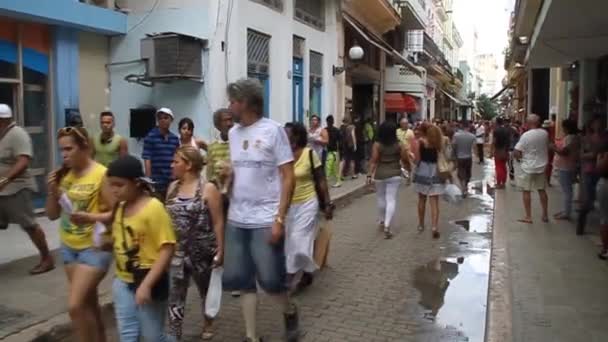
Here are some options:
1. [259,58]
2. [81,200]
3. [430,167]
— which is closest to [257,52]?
[259,58]

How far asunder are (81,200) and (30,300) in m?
2.22

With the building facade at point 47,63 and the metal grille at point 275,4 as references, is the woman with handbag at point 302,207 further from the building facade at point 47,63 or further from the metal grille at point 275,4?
the metal grille at point 275,4

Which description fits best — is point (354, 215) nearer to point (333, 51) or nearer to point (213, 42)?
point (213, 42)

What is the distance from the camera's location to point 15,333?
5.00 metres

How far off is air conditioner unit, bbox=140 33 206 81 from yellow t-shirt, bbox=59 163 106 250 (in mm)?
7000

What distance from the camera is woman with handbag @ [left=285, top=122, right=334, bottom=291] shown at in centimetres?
598

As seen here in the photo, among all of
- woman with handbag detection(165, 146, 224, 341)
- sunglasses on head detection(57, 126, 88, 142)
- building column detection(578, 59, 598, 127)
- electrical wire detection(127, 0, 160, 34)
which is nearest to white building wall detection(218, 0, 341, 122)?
electrical wire detection(127, 0, 160, 34)

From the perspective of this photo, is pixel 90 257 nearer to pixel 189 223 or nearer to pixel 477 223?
pixel 189 223

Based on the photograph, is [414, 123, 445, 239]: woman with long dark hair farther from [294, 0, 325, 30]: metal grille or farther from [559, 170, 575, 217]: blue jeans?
[294, 0, 325, 30]: metal grille

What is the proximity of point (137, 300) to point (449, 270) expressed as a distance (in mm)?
4988

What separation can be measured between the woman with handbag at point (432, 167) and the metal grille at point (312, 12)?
7375 millimetres

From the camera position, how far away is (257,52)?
13.6 meters

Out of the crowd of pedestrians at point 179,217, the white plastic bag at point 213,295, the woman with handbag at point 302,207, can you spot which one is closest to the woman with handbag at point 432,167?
the crowd of pedestrians at point 179,217

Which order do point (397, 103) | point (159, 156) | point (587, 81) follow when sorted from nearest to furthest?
point (159, 156) < point (587, 81) < point (397, 103)
